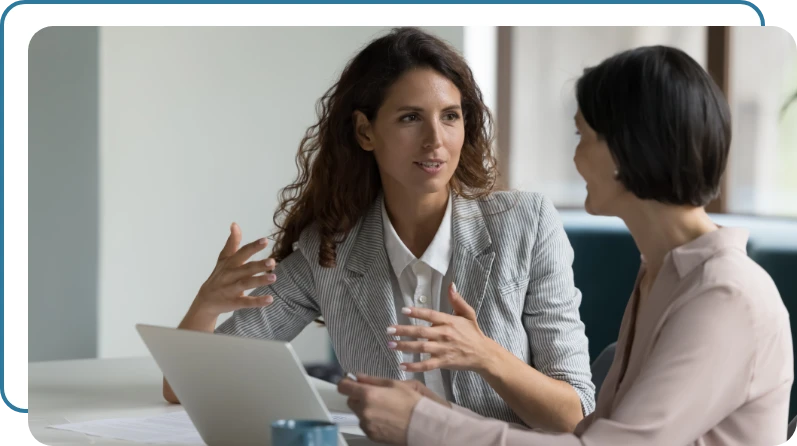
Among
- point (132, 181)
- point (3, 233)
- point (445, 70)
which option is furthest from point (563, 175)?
point (3, 233)

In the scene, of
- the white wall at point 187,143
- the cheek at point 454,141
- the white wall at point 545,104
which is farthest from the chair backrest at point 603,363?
the white wall at point 187,143

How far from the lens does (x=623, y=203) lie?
93 cm

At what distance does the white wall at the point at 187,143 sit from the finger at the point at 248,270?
65.9 inches

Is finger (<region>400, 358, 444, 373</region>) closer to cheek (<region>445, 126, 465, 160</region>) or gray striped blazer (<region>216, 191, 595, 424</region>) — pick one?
gray striped blazer (<region>216, 191, 595, 424</region>)

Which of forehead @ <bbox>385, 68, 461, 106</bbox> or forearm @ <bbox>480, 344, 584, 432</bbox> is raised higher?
forehead @ <bbox>385, 68, 461, 106</bbox>

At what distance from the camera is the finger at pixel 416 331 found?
1.02 m

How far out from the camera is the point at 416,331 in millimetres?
1051

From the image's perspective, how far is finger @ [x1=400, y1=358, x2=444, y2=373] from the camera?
1.04 metres

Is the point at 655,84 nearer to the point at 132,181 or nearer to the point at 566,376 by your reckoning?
the point at 566,376

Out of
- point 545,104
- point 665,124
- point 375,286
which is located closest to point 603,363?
point 375,286

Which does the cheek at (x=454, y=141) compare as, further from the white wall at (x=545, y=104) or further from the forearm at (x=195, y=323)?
the white wall at (x=545, y=104)

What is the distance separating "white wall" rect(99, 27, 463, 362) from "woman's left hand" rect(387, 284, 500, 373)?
2070mm

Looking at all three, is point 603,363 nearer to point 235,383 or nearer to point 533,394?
point 533,394

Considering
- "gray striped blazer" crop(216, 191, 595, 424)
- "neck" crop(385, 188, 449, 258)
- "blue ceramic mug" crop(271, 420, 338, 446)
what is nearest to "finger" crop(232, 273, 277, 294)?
"gray striped blazer" crop(216, 191, 595, 424)
